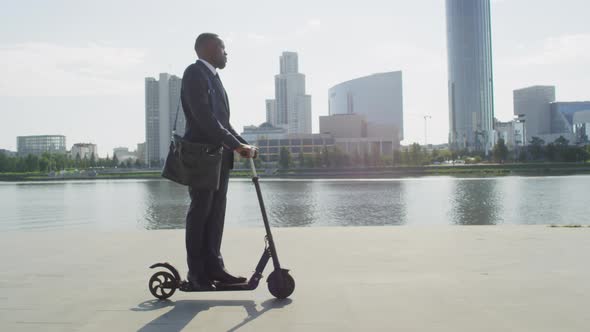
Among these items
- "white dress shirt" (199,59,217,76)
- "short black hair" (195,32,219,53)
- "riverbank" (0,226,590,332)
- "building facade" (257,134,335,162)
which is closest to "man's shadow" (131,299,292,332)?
"riverbank" (0,226,590,332)

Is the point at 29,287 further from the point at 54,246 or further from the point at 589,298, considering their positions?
the point at 589,298

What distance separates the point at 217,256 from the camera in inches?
165

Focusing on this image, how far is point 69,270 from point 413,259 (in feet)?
12.0

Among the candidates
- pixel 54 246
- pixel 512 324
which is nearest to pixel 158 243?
pixel 54 246

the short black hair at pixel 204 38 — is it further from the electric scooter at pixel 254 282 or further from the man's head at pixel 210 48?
the electric scooter at pixel 254 282

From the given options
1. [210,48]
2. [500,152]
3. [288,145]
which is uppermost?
[288,145]

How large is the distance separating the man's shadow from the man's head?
6.71ft

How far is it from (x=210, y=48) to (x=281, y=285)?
212 centimetres

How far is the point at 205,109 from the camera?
13.4ft

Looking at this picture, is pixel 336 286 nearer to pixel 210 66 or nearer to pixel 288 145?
pixel 210 66

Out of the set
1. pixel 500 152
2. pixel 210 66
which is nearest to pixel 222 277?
pixel 210 66

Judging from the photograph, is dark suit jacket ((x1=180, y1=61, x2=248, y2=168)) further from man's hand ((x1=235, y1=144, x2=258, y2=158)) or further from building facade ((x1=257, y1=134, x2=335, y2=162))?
building facade ((x1=257, y1=134, x2=335, y2=162))

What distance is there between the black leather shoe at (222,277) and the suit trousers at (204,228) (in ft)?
0.11

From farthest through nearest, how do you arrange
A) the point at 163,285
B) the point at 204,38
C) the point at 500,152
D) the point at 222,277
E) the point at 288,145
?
the point at 288,145, the point at 500,152, the point at 204,38, the point at 222,277, the point at 163,285
